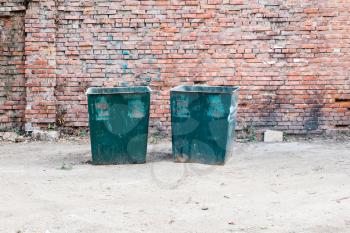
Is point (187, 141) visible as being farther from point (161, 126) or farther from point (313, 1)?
point (313, 1)

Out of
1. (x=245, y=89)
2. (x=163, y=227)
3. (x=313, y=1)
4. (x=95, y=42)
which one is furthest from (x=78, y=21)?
(x=163, y=227)

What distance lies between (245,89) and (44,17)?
3.19 metres

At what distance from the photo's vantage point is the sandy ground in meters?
4.64

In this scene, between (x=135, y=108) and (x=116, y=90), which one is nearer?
(x=135, y=108)

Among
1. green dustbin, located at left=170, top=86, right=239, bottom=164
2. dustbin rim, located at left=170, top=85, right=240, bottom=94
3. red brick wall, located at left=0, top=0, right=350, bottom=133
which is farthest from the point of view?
red brick wall, located at left=0, top=0, right=350, bottom=133

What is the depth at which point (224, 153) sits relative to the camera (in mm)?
6773

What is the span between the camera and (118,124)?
6.82 meters

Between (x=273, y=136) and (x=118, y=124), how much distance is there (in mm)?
2724

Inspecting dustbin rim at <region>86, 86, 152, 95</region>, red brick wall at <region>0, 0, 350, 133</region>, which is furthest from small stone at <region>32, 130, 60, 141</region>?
dustbin rim at <region>86, 86, 152, 95</region>

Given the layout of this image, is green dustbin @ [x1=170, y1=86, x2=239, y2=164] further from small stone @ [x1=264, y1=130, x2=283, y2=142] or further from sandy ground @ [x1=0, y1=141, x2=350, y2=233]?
small stone @ [x1=264, y1=130, x2=283, y2=142]

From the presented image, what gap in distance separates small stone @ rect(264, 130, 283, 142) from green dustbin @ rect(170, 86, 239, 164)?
1.69m

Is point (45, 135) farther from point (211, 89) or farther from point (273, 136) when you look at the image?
point (273, 136)

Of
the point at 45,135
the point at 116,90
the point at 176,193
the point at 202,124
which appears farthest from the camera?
the point at 45,135

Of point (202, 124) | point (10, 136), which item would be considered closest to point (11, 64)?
point (10, 136)
